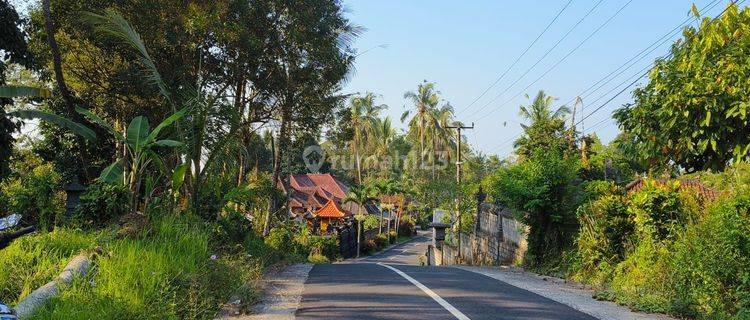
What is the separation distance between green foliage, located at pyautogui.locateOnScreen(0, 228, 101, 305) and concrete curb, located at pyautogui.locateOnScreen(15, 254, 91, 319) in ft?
0.74

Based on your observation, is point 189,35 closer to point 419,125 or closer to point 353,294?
point 353,294

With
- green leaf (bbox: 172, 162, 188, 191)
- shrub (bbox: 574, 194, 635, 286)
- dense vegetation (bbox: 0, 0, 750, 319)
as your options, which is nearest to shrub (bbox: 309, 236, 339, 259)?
dense vegetation (bbox: 0, 0, 750, 319)

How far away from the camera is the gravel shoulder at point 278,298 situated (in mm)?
7500

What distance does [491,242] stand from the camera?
2612 cm

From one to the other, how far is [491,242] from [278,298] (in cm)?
1822

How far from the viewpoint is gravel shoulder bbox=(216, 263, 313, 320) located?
7.50m

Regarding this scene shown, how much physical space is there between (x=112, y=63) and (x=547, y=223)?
461 inches

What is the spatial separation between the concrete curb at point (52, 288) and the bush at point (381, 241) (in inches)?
1910

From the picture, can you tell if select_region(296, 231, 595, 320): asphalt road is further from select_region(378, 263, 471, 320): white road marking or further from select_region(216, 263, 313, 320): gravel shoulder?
select_region(216, 263, 313, 320): gravel shoulder

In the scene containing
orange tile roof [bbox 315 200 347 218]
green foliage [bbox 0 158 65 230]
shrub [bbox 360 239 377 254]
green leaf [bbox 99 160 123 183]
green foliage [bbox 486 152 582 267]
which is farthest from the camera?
orange tile roof [bbox 315 200 347 218]

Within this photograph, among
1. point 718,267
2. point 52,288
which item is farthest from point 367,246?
point 52,288

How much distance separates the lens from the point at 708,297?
8367 millimetres

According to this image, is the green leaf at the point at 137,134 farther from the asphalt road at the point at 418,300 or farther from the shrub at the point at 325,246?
the shrub at the point at 325,246

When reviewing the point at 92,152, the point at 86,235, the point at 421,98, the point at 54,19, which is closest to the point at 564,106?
the point at 421,98
